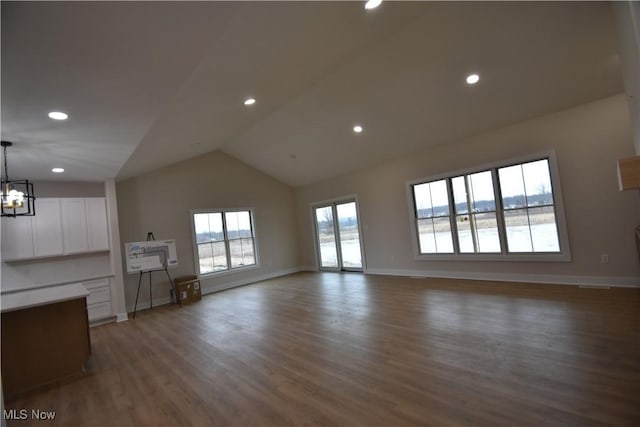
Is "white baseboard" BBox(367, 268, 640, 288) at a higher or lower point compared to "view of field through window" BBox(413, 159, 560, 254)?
lower

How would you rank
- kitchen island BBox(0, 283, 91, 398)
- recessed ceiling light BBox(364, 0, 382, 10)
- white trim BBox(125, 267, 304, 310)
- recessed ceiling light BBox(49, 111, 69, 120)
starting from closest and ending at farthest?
recessed ceiling light BBox(49, 111, 69, 120) < recessed ceiling light BBox(364, 0, 382, 10) < kitchen island BBox(0, 283, 91, 398) < white trim BBox(125, 267, 304, 310)

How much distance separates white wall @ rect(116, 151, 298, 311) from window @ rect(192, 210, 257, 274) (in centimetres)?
17

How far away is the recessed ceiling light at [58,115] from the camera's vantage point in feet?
8.72

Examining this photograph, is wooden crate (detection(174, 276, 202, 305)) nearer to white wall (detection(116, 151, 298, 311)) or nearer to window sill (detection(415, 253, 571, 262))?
white wall (detection(116, 151, 298, 311))

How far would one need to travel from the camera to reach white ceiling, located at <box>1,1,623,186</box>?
1.91 meters

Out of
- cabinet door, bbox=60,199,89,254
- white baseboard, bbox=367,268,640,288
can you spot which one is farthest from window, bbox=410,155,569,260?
cabinet door, bbox=60,199,89,254

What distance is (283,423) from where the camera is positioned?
6.93 feet

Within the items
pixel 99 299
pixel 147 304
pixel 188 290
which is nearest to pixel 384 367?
pixel 188 290

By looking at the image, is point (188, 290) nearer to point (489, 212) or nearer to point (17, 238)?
point (17, 238)

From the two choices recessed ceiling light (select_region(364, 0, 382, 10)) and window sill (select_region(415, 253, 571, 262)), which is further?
window sill (select_region(415, 253, 571, 262))

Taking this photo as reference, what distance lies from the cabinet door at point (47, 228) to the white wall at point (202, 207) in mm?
1086

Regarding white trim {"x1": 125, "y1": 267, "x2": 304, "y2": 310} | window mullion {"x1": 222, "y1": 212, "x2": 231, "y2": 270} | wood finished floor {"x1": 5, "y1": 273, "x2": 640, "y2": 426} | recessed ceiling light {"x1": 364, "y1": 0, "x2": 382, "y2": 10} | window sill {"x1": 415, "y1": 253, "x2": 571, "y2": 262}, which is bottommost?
wood finished floor {"x1": 5, "y1": 273, "x2": 640, "y2": 426}

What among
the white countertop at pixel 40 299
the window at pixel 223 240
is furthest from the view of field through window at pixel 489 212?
the white countertop at pixel 40 299

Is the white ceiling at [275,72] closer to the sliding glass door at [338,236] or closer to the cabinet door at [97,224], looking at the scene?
the cabinet door at [97,224]
